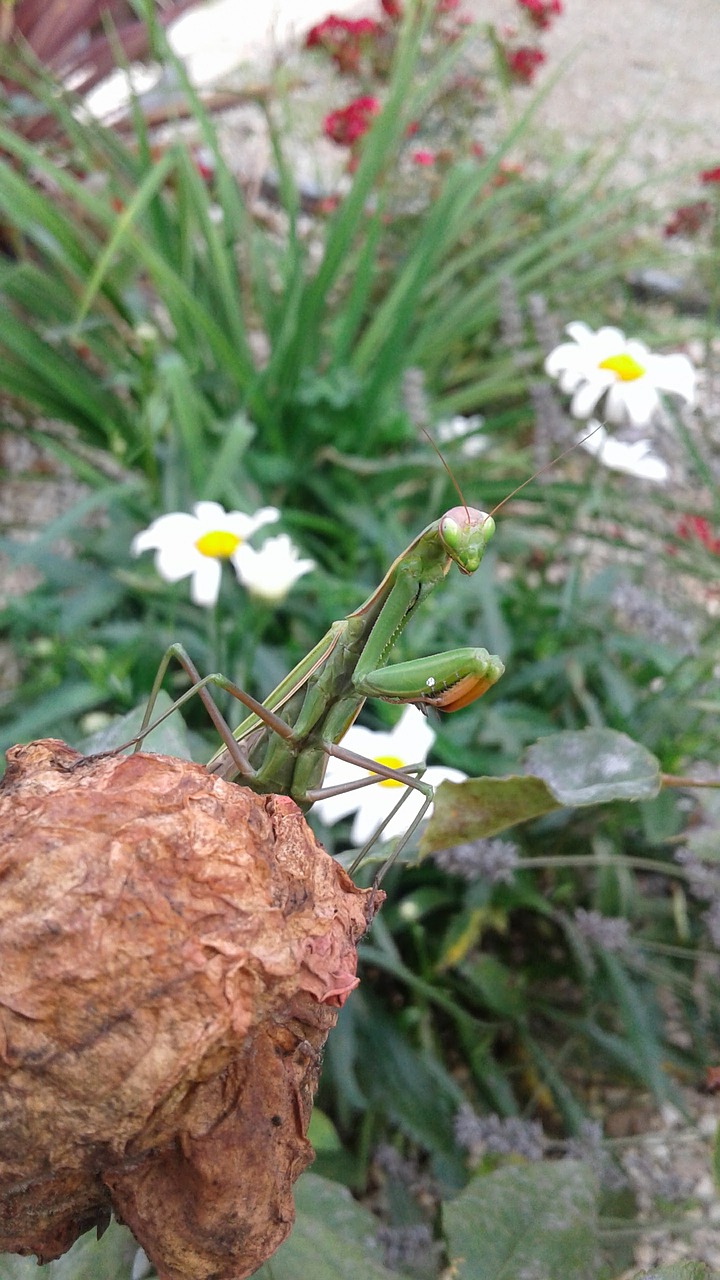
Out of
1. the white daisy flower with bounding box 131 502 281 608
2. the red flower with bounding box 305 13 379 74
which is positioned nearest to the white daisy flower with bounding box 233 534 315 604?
the white daisy flower with bounding box 131 502 281 608

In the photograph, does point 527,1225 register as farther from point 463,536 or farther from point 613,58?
point 613,58

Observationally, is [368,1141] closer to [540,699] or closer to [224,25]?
[540,699]

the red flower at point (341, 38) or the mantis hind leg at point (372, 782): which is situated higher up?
the red flower at point (341, 38)

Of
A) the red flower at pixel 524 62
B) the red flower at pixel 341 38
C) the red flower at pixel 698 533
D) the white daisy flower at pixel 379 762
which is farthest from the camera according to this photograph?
the red flower at pixel 524 62

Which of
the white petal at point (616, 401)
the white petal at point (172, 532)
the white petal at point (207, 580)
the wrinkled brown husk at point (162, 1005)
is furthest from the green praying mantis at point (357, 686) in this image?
the white petal at point (616, 401)

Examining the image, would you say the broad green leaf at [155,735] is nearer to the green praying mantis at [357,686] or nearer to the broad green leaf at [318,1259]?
the green praying mantis at [357,686]

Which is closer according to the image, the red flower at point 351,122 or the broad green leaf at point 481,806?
the broad green leaf at point 481,806
